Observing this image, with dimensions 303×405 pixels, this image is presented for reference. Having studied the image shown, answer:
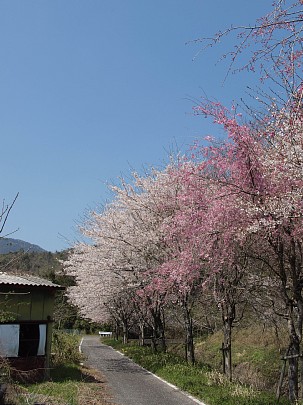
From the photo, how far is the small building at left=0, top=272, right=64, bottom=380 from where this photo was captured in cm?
1426

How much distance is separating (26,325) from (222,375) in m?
6.54

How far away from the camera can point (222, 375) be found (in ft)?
47.2

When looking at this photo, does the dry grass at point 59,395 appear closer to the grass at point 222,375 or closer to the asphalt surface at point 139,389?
the asphalt surface at point 139,389

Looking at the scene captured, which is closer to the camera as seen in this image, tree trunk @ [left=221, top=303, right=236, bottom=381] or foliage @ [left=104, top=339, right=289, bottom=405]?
foliage @ [left=104, top=339, right=289, bottom=405]

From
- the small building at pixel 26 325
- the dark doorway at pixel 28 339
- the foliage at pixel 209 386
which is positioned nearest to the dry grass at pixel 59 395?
the small building at pixel 26 325

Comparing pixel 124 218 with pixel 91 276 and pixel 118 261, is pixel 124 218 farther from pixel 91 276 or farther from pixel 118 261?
pixel 91 276

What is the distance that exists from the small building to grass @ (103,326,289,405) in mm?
4385

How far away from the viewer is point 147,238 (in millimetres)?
19375

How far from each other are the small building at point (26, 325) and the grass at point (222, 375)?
4.38 meters

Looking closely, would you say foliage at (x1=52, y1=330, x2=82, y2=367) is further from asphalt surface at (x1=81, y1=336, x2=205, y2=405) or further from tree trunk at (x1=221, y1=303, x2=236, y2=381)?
tree trunk at (x1=221, y1=303, x2=236, y2=381)

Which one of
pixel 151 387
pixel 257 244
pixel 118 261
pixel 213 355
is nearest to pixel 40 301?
pixel 151 387

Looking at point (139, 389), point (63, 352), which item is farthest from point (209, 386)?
point (63, 352)

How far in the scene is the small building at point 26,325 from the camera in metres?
14.3

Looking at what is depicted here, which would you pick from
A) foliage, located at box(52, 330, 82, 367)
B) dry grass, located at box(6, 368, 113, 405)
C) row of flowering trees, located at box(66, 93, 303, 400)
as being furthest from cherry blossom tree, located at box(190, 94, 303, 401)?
foliage, located at box(52, 330, 82, 367)
